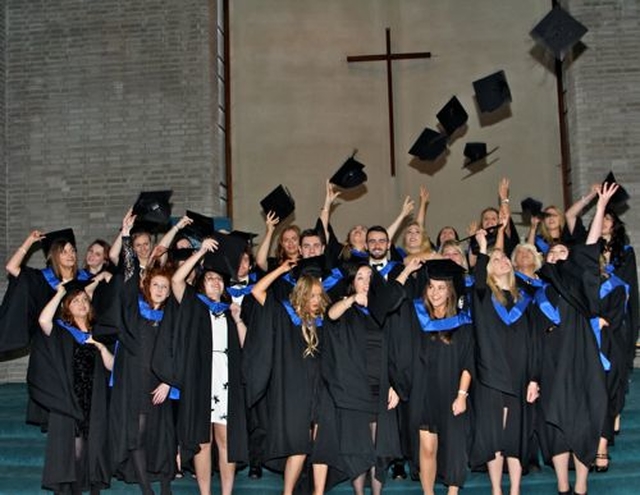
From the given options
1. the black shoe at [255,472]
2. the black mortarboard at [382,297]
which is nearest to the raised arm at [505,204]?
the black mortarboard at [382,297]

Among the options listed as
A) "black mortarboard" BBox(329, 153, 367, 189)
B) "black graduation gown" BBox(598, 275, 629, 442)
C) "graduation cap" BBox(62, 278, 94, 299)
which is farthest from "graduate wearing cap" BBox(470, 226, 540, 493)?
"graduation cap" BBox(62, 278, 94, 299)

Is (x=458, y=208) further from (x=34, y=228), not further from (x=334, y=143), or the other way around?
(x=34, y=228)

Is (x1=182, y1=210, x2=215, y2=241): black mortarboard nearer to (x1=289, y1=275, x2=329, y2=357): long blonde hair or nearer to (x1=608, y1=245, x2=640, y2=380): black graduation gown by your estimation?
(x1=289, y1=275, x2=329, y2=357): long blonde hair

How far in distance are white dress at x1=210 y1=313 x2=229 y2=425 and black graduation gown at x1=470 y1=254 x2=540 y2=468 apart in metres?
1.68

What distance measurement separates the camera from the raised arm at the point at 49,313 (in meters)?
5.64

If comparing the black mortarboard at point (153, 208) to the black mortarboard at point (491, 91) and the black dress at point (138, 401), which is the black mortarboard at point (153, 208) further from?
the black mortarboard at point (491, 91)

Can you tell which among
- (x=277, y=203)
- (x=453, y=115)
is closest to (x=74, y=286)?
(x=277, y=203)

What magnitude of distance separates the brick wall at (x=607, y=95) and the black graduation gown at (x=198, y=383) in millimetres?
5811

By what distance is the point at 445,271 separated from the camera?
212 inches

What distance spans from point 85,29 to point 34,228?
2602 millimetres

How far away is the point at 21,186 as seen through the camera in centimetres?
1037

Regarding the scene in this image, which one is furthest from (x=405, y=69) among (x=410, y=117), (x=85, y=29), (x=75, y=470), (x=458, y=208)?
(x=75, y=470)

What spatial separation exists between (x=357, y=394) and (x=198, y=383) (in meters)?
1.09

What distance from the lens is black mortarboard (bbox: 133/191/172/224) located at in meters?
7.07
